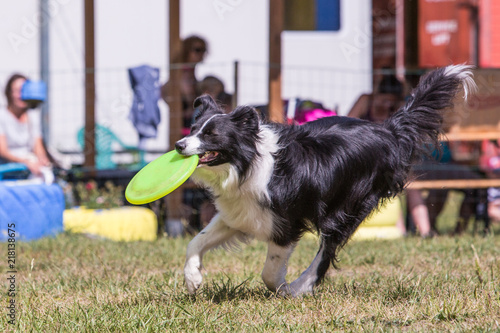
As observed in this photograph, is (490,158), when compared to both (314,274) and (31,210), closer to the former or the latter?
(314,274)

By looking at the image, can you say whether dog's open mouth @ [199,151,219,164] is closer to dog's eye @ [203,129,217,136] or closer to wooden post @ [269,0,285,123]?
dog's eye @ [203,129,217,136]

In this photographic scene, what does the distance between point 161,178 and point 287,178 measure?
26.4 inches

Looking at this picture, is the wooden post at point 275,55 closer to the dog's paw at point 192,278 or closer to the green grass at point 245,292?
the green grass at point 245,292

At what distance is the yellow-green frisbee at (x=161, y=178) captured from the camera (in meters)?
3.47

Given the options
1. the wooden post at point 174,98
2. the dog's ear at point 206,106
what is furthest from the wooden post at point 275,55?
the dog's ear at point 206,106

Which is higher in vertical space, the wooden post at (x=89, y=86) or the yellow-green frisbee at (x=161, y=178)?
the wooden post at (x=89, y=86)

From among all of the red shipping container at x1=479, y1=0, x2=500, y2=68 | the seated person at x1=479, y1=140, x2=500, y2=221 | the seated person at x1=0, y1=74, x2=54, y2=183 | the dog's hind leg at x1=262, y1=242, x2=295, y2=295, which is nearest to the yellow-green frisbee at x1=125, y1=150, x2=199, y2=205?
the dog's hind leg at x1=262, y1=242, x2=295, y2=295

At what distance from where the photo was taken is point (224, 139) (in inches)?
141

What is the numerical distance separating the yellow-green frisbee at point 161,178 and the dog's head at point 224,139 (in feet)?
0.24

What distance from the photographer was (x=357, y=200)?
13.0 ft

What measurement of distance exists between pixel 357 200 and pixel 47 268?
215 centimetres

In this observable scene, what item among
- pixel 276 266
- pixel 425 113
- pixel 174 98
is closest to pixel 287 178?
pixel 276 266

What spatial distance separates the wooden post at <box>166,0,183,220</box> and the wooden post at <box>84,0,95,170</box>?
1.03m

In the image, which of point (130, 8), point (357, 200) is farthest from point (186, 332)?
point (130, 8)
